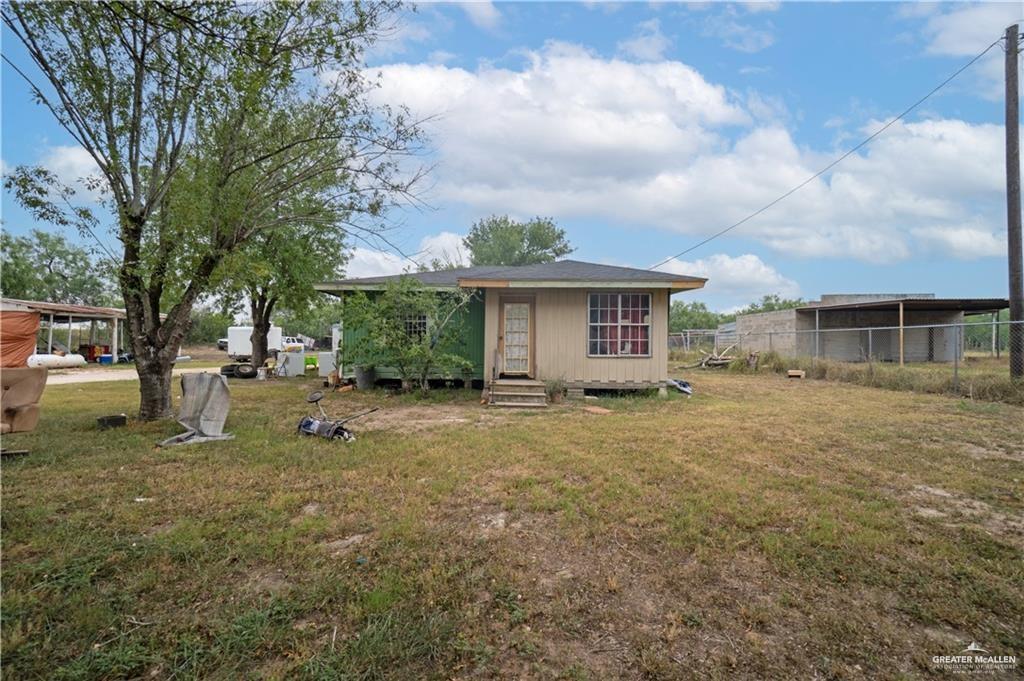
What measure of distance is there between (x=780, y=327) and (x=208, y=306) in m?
24.8

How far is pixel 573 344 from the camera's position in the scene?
10125mm

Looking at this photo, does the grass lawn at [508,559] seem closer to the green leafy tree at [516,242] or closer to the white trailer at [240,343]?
the white trailer at [240,343]

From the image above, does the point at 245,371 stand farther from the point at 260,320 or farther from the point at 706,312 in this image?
the point at 706,312

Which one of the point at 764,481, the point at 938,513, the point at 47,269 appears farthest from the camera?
the point at 47,269

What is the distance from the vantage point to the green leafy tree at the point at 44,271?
22.2 meters

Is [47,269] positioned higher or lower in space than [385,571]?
higher

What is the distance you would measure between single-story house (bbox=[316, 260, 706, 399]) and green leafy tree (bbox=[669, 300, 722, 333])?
33.0 m

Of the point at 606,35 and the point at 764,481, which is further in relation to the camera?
the point at 606,35

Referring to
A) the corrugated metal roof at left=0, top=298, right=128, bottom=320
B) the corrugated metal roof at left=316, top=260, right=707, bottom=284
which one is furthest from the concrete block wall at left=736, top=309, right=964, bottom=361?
the corrugated metal roof at left=0, top=298, right=128, bottom=320

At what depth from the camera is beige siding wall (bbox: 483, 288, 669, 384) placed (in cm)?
999

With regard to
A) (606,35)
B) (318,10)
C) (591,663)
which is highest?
(606,35)

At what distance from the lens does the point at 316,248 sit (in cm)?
1450

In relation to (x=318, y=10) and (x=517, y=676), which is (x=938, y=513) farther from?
(x=318, y=10)

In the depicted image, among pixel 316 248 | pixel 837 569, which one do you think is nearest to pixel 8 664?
pixel 837 569
